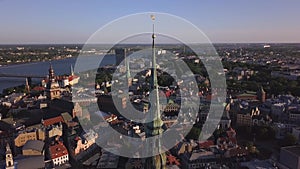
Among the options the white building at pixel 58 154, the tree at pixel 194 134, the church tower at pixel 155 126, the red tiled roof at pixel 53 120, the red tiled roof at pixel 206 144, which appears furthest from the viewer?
the red tiled roof at pixel 53 120

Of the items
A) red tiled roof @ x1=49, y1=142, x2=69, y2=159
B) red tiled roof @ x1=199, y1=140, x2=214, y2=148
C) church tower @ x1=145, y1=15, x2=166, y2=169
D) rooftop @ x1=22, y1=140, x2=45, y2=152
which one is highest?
church tower @ x1=145, y1=15, x2=166, y2=169

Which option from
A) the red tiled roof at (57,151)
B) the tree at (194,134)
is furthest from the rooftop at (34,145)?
the tree at (194,134)

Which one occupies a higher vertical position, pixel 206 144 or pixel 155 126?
pixel 155 126

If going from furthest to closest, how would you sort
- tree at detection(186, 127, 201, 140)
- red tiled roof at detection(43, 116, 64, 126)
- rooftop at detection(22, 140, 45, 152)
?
1. red tiled roof at detection(43, 116, 64, 126)
2. tree at detection(186, 127, 201, 140)
3. rooftop at detection(22, 140, 45, 152)

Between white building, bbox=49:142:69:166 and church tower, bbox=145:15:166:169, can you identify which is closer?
church tower, bbox=145:15:166:169

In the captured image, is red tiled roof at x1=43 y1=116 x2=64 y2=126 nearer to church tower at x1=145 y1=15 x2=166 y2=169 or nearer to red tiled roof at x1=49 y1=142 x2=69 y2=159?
red tiled roof at x1=49 y1=142 x2=69 y2=159

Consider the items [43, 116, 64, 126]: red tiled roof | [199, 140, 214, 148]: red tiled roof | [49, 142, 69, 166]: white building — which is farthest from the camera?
[43, 116, 64, 126]: red tiled roof

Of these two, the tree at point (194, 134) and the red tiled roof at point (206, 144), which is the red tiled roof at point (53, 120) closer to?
the tree at point (194, 134)

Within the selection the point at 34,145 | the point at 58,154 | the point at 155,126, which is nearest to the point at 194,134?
the point at 58,154

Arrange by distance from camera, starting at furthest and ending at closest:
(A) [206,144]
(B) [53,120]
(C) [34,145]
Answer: (B) [53,120] → (A) [206,144] → (C) [34,145]

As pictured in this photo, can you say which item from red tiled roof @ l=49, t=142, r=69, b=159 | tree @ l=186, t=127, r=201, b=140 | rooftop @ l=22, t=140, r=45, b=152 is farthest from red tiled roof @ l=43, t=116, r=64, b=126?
tree @ l=186, t=127, r=201, b=140

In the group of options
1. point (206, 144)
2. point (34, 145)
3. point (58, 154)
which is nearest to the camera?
point (58, 154)

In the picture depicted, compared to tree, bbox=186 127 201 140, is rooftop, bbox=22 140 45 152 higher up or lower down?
higher up

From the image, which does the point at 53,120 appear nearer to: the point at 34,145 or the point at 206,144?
the point at 34,145
